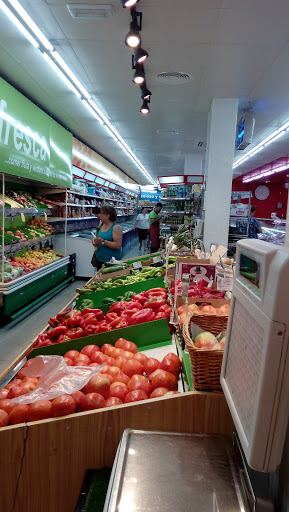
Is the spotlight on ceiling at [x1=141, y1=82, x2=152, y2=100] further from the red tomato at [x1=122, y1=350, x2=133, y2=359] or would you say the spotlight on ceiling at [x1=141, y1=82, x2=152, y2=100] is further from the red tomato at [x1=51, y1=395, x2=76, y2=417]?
the red tomato at [x1=51, y1=395, x2=76, y2=417]

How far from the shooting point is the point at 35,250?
742cm

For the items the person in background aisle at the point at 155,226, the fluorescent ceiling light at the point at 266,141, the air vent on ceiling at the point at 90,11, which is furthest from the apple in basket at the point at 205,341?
the person in background aisle at the point at 155,226

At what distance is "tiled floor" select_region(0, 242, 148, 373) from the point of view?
4305 millimetres

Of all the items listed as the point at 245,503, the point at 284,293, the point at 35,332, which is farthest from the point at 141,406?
the point at 35,332

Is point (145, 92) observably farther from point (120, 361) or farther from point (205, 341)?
point (205, 341)

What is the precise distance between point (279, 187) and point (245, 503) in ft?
70.3

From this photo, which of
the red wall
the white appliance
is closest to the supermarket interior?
the white appliance

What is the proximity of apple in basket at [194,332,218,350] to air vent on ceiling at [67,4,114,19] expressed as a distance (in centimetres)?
352

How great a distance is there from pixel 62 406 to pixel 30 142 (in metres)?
5.38

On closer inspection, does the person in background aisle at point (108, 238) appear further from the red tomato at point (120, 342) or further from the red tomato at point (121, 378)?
the red tomato at point (121, 378)

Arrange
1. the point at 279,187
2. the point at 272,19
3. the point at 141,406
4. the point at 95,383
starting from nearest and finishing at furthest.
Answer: the point at 141,406
the point at 95,383
the point at 272,19
the point at 279,187

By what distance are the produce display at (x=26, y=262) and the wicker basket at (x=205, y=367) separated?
14.0 ft

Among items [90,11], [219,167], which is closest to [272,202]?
[219,167]

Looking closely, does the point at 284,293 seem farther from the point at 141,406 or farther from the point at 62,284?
the point at 62,284
